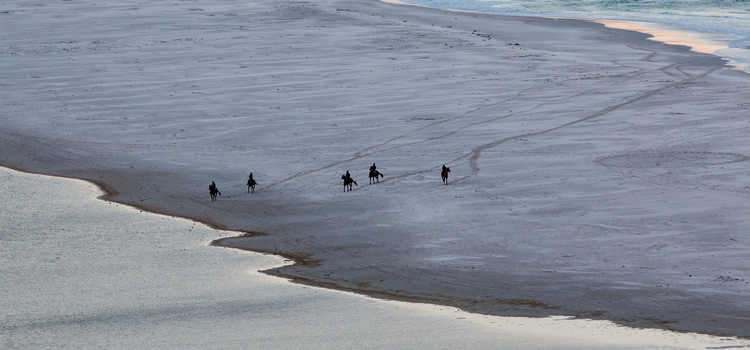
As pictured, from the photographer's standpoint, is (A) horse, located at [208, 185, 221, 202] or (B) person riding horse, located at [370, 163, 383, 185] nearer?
(A) horse, located at [208, 185, 221, 202]

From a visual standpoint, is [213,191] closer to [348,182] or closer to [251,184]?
[251,184]

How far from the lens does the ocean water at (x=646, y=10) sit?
63700mm

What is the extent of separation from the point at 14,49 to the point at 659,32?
34.2 m

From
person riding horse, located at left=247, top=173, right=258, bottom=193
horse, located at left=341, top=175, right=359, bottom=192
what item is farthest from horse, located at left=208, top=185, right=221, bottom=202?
horse, located at left=341, top=175, right=359, bottom=192

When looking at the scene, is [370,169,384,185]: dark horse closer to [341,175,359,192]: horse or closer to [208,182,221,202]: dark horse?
[341,175,359,192]: horse

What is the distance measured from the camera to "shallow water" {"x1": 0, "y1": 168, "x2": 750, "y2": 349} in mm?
16688

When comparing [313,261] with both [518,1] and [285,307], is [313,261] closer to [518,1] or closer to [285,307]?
[285,307]

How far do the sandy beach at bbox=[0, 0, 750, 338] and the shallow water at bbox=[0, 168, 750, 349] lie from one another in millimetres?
819

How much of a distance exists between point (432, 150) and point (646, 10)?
47242 mm

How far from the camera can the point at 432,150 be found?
102 ft

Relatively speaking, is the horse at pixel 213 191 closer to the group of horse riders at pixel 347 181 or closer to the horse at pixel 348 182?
the group of horse riders at pixel 347 181

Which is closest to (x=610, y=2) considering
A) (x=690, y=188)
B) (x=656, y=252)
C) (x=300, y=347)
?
(x=690, y=188)

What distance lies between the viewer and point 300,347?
647 inches

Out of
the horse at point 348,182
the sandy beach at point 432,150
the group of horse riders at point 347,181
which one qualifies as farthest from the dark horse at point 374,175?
the horse at point 348,182
